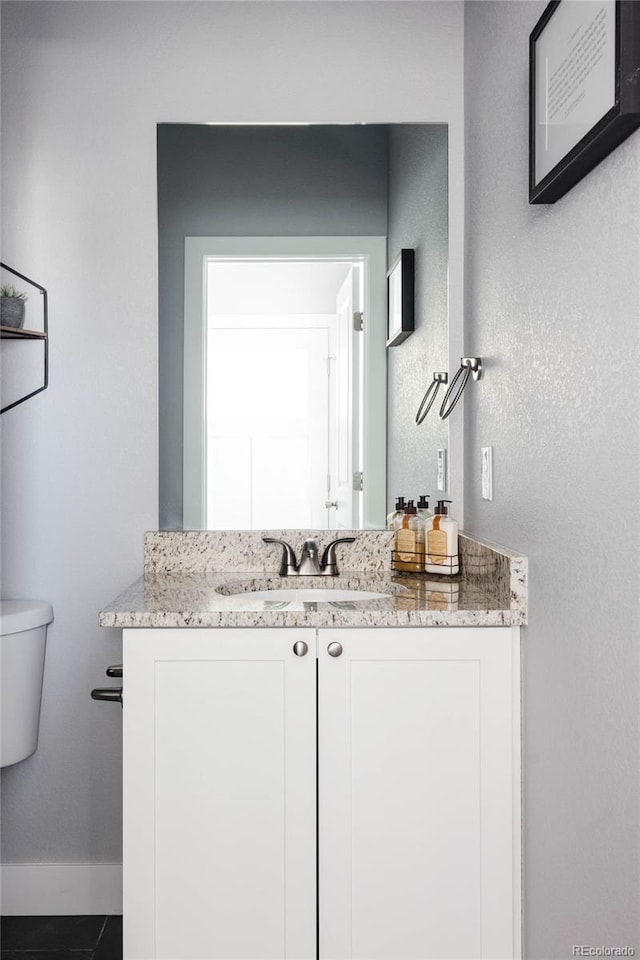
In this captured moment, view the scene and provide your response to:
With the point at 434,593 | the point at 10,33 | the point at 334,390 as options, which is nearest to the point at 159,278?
the point at 334,390

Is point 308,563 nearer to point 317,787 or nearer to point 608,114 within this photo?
point 317,787

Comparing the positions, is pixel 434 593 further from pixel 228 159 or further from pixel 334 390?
pixel 228 159

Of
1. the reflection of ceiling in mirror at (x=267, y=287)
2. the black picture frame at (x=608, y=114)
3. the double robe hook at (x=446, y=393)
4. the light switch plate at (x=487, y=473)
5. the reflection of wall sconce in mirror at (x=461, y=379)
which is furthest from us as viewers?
the reflection of ceiling in mirror at (x=267, y=287)

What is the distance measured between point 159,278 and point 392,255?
616 mm

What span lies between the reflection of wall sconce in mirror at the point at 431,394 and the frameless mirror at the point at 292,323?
3 centimetres

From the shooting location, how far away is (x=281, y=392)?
221cm

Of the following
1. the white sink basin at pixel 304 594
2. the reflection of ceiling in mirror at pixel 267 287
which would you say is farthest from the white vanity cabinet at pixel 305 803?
the reflection of ceiling in mirror at pixel 267 287

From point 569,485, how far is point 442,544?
0.72m

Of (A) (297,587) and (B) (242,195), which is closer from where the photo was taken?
(A) (297,587)

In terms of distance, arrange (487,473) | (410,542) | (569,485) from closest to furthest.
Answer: (569,485)
(487,473)
(410,542)

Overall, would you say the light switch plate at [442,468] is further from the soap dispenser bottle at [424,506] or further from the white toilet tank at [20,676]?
the white toilet tank at [20,676]

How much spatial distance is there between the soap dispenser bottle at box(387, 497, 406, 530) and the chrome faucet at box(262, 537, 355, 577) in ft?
0.65

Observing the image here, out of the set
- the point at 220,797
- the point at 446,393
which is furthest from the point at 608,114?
the point at 220,797

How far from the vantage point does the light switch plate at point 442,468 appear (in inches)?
86.6
